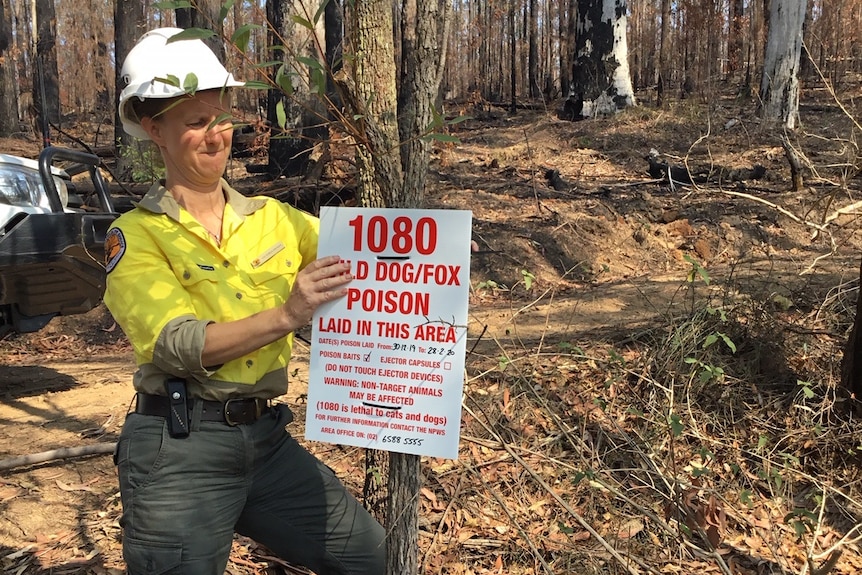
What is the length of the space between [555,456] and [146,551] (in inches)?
97.7

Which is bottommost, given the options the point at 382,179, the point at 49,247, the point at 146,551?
the point at 146,551

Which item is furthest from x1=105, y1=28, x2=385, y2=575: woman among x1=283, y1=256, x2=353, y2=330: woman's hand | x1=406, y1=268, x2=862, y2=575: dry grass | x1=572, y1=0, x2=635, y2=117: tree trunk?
x1=572, y1=0, x2=635, y2=117: tree trunk

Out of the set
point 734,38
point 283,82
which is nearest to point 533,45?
point 734,38

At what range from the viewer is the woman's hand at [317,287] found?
1.88m

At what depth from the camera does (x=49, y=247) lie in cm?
460

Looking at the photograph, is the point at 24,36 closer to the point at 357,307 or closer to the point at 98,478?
the point at 98,478

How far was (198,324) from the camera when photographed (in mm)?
1929

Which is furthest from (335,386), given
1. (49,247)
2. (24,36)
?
(24,36)

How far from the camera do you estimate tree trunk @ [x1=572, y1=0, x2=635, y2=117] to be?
51.0ft

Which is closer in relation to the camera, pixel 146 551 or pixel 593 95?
pixel 146 551

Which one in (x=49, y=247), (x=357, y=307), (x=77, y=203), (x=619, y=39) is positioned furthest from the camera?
(x=619, y=39)

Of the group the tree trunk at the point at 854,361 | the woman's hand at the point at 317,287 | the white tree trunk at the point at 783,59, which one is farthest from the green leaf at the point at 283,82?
the white tree trunk at the point at 783,59

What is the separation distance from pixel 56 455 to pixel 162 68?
8.95 feet

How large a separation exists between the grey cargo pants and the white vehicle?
263 cm
